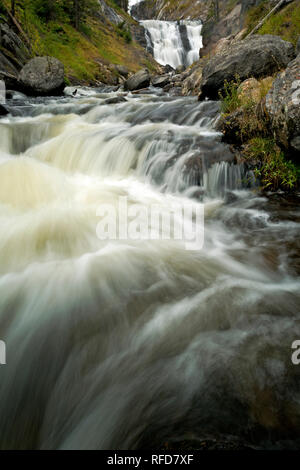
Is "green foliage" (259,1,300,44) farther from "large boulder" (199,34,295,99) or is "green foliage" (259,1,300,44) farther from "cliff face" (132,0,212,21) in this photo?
"cliff face" (132,0,212,21)

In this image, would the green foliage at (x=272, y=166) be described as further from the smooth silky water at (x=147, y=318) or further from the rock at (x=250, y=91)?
the rock at (x=250, y=91)

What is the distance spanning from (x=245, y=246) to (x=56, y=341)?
228 cm

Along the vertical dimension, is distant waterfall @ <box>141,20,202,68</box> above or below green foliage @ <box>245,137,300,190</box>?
above

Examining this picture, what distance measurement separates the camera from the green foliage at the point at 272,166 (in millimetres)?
4203

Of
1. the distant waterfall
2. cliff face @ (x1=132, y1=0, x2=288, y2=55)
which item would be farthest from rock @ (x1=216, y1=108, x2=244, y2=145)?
the distant waterfall

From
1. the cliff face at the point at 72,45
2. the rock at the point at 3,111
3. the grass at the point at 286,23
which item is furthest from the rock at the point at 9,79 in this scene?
the grass at the point at 286,23

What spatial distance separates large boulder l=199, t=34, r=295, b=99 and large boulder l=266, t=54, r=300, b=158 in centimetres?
306

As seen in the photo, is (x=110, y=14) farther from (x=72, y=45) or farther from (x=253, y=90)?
(x=253, y=90)

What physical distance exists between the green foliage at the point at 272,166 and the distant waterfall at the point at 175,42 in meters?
37.9

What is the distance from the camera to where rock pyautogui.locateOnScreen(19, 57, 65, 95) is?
1189cm

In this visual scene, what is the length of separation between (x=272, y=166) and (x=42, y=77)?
11.8 meters

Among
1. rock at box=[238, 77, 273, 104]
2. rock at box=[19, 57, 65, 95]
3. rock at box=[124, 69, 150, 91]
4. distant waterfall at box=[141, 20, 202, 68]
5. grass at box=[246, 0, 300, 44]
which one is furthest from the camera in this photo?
distant waterfall at box=[141, 20, 202, 68]

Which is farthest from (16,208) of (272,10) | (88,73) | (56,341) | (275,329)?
(88,73)

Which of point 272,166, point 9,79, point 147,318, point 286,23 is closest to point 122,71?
point 9,79
